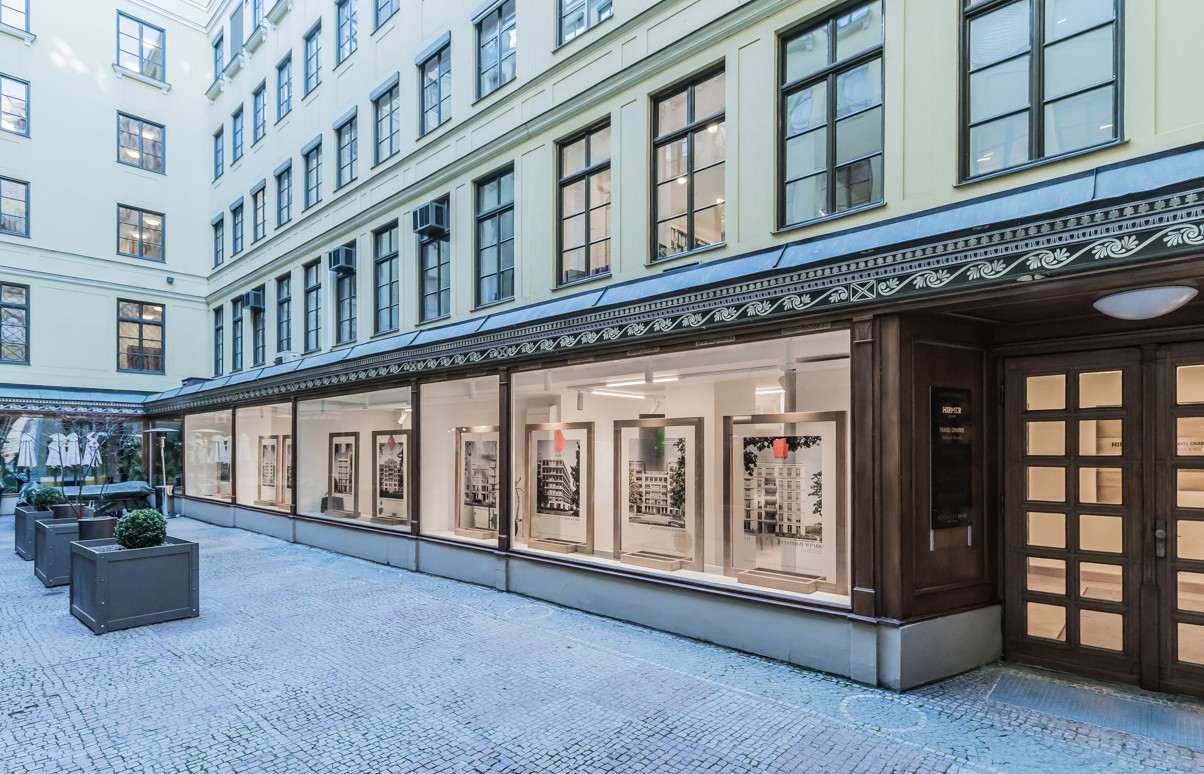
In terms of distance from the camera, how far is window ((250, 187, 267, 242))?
64.9 ft

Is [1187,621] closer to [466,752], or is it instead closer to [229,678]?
[466,752]

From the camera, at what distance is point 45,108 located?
2319cm

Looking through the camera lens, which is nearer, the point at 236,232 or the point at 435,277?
the point at 435,277

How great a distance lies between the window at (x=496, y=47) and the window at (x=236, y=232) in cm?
1353

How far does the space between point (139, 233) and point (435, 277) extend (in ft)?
61.1

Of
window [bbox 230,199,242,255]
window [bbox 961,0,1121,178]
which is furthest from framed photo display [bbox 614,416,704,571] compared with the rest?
window [bbox 230,199,242,255]

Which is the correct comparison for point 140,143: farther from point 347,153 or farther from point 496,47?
point 496,47

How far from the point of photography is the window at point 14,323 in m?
22.2

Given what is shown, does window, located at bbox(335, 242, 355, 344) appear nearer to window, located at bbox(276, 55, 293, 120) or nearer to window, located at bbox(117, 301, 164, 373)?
window, located at bbox(276, 55, 293, 120)

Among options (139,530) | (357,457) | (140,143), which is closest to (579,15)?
(139,530)

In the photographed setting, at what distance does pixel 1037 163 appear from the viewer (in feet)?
18.3

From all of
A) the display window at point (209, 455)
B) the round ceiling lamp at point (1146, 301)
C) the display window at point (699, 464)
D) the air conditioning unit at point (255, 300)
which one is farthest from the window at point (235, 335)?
the round ceiling lamp at point (1146, 301)

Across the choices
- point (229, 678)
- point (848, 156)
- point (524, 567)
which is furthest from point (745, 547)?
point (229, 678)

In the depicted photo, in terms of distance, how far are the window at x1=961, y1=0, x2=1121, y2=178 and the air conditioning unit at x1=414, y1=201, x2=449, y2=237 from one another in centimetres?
865
